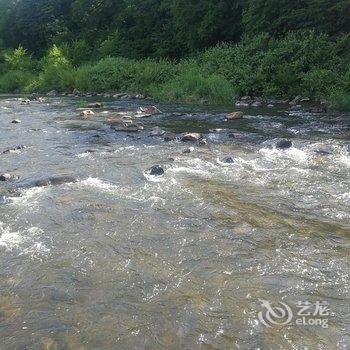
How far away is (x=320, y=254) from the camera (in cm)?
574

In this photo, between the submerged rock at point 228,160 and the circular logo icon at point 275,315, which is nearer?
the circular logo icon at point 275,315

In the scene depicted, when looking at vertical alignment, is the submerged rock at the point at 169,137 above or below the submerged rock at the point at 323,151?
below

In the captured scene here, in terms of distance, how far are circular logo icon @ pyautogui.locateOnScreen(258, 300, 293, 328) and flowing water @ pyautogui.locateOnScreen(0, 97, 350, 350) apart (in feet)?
0.18

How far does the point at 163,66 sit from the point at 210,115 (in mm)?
11582

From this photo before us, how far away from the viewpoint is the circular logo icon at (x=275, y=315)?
4.46m

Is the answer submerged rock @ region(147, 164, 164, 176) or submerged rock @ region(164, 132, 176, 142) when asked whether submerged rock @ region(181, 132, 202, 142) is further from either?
submerged rock @ region(147, 164, 164, 176)

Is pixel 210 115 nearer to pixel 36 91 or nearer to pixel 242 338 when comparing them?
pixel 242 338

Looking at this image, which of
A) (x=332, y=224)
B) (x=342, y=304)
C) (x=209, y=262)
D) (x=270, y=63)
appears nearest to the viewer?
(x=342, y=304)

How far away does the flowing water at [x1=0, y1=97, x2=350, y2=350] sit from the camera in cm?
443

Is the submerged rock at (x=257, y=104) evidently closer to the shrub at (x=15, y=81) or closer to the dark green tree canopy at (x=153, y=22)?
the dark green tree canopy at (x=153, y=22)

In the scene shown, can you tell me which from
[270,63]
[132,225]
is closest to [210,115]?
[270,63]

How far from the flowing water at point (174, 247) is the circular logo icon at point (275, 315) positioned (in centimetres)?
5

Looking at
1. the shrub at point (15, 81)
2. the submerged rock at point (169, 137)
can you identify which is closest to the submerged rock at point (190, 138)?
the submerged rock at point (169, 137)

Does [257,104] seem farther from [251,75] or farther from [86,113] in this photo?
[86,113]
